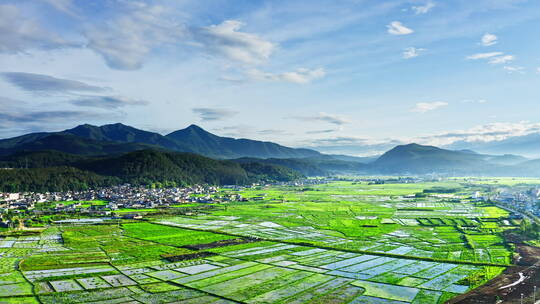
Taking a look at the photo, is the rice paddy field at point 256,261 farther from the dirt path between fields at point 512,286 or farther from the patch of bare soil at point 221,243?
the dirt path between fields at point 512,286

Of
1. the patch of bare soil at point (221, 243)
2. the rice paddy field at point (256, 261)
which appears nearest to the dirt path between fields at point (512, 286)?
the rice paddy field at point (256, 261)

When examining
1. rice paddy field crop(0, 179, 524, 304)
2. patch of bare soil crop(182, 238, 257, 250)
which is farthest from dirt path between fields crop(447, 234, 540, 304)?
patch of bare soil crop(182, 238, 257, 250)

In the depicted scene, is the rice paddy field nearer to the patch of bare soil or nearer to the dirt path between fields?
the patch of bare soil

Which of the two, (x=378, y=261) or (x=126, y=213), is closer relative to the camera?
(x=378, y=261)

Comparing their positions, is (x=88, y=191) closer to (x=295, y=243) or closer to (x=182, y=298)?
(x=295, y=243)

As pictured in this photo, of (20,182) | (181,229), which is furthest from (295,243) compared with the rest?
(20,182)

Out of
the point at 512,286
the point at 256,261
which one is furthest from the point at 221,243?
the point at 512,286

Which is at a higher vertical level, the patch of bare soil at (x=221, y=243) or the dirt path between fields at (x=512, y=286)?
the patch of bare soil at (x=221, y=243)
